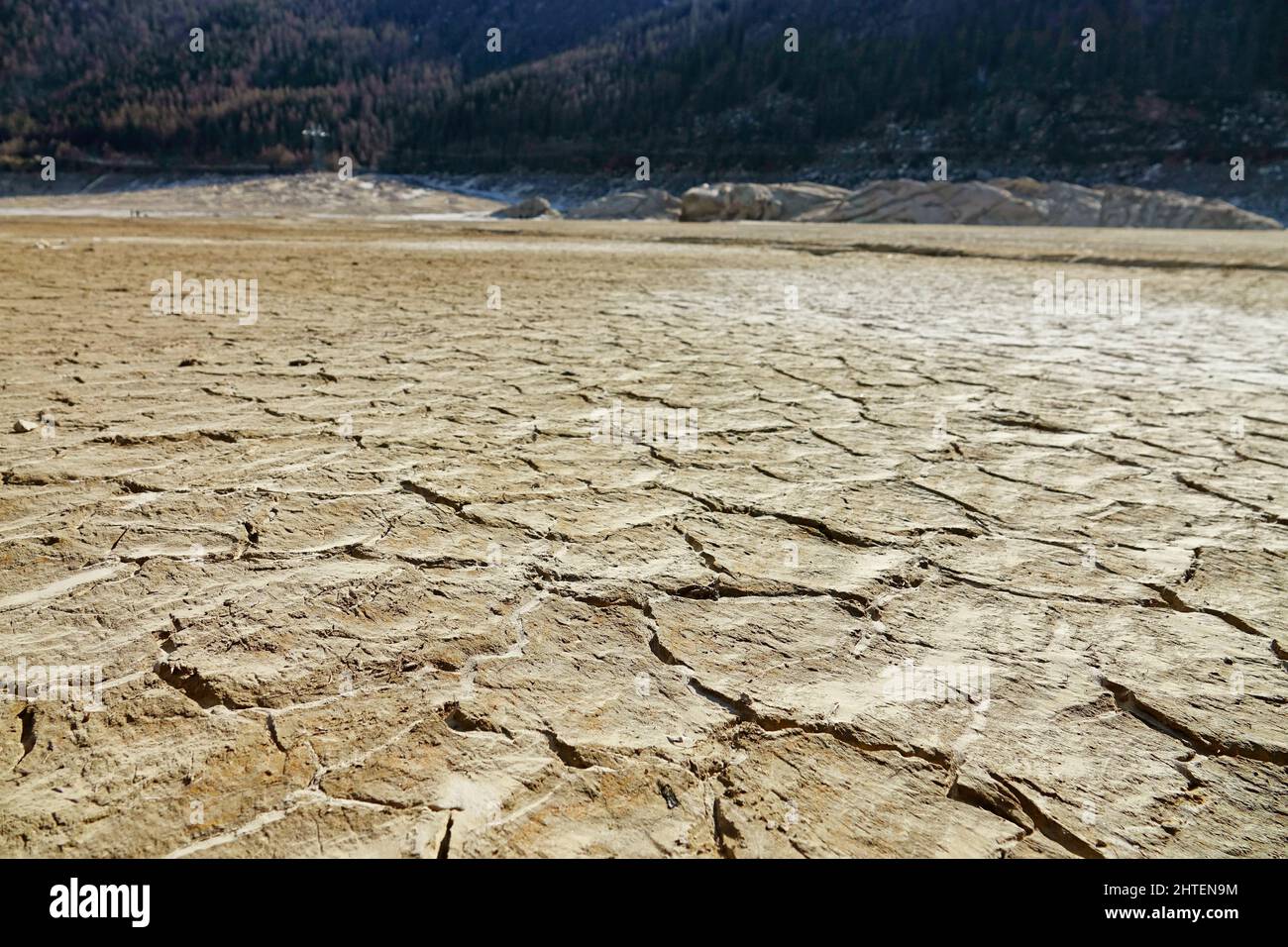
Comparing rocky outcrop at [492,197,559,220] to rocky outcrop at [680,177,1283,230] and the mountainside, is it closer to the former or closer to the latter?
rocky outcrop at [680,177,1283,230]

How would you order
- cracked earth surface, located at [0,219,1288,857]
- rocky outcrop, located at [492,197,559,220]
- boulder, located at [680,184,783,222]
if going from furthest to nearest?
rocky outcrop, located at [492,197,559,220] < boulder, located at [680,184,783,222] < cracked earth surface, located at [0,219,1288,857]

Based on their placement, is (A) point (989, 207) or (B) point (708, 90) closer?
(A) point (989, 207)

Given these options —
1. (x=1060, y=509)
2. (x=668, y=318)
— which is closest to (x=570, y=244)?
(x=668, y=318)

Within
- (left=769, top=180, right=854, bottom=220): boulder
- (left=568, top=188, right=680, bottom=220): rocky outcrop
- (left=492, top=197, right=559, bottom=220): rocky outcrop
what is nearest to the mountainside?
(left=492, top=197, right=559, bottom=220): rocky outcrop
